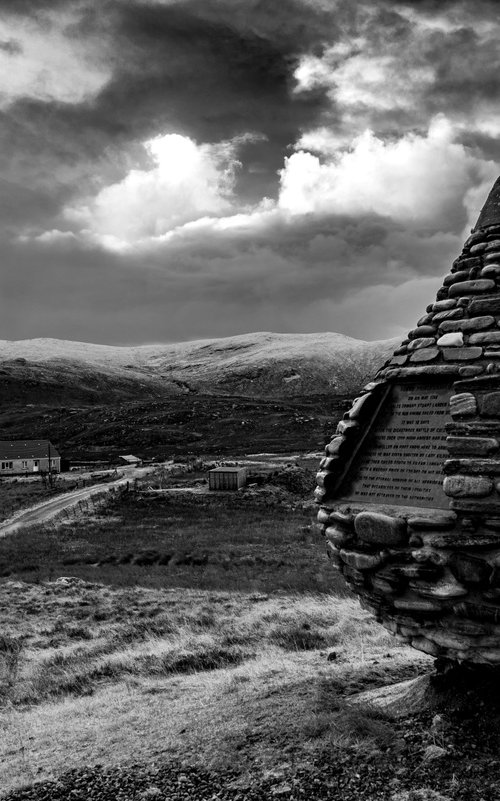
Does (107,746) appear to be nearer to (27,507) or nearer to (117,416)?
(27,507)

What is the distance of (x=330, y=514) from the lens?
7445mm

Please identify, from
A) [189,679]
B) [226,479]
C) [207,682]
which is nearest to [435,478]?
[207,682]

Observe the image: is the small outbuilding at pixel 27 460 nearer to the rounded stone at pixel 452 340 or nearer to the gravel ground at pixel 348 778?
the gravel ground at pixel 348 778

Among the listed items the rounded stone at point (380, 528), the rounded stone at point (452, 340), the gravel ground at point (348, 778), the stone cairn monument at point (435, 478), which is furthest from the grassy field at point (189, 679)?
the rounded stone at point (452, 340)

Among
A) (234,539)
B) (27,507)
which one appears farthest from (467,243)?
(27,507)

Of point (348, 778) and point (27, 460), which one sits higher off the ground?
point (348, 778)

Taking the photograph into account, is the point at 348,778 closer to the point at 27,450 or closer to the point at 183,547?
the point at 183,547

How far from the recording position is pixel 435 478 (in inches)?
269

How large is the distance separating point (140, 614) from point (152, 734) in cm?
866

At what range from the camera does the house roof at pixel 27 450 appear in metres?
80.4

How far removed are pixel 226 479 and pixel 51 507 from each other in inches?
561

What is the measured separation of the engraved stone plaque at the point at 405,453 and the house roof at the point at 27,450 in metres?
77.4

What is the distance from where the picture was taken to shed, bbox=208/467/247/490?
161 feet

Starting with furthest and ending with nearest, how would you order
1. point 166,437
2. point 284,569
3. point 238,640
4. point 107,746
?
point 166,437 → point 284,569 → point 238,640 → point 107,746
